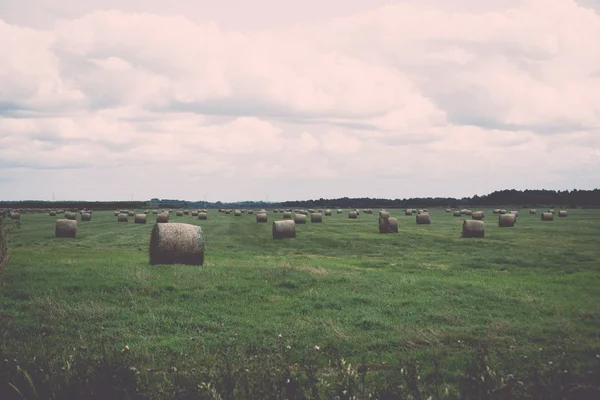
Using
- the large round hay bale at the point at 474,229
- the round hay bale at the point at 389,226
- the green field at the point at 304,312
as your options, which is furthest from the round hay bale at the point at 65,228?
the large round hay bale at the point at 474,229

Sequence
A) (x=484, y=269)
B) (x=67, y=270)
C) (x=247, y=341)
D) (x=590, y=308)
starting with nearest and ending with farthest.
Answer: (x=247, y=341) < (x=590, y=308) < (x=67, y=270) < (x=484, y=269)

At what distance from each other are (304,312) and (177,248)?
9.36m

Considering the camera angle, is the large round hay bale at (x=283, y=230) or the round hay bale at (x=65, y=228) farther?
the round hay bale at (x=65, y=228)

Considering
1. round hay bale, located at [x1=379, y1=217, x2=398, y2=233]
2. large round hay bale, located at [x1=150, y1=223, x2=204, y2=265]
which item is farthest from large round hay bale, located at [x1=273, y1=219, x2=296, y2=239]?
large round hay bale, located at [x1=150, y1=223, x2=204, y2=265]

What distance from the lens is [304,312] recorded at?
13250 mm

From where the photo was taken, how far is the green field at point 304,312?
9617mm

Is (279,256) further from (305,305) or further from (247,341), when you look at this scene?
(247,341)

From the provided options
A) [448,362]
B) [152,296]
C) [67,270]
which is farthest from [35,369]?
[67,270]

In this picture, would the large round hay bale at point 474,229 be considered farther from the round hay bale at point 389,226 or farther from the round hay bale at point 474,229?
the round hay bale at point 389,226

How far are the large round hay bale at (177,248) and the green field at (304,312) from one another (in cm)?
73

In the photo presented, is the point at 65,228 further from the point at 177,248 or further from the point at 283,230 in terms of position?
the point at 177,248

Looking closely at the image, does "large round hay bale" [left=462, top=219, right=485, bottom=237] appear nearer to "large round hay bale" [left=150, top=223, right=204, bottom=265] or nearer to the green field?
the green field

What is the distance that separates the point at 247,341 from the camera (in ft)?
35.1

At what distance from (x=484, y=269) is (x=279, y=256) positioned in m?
9.44
